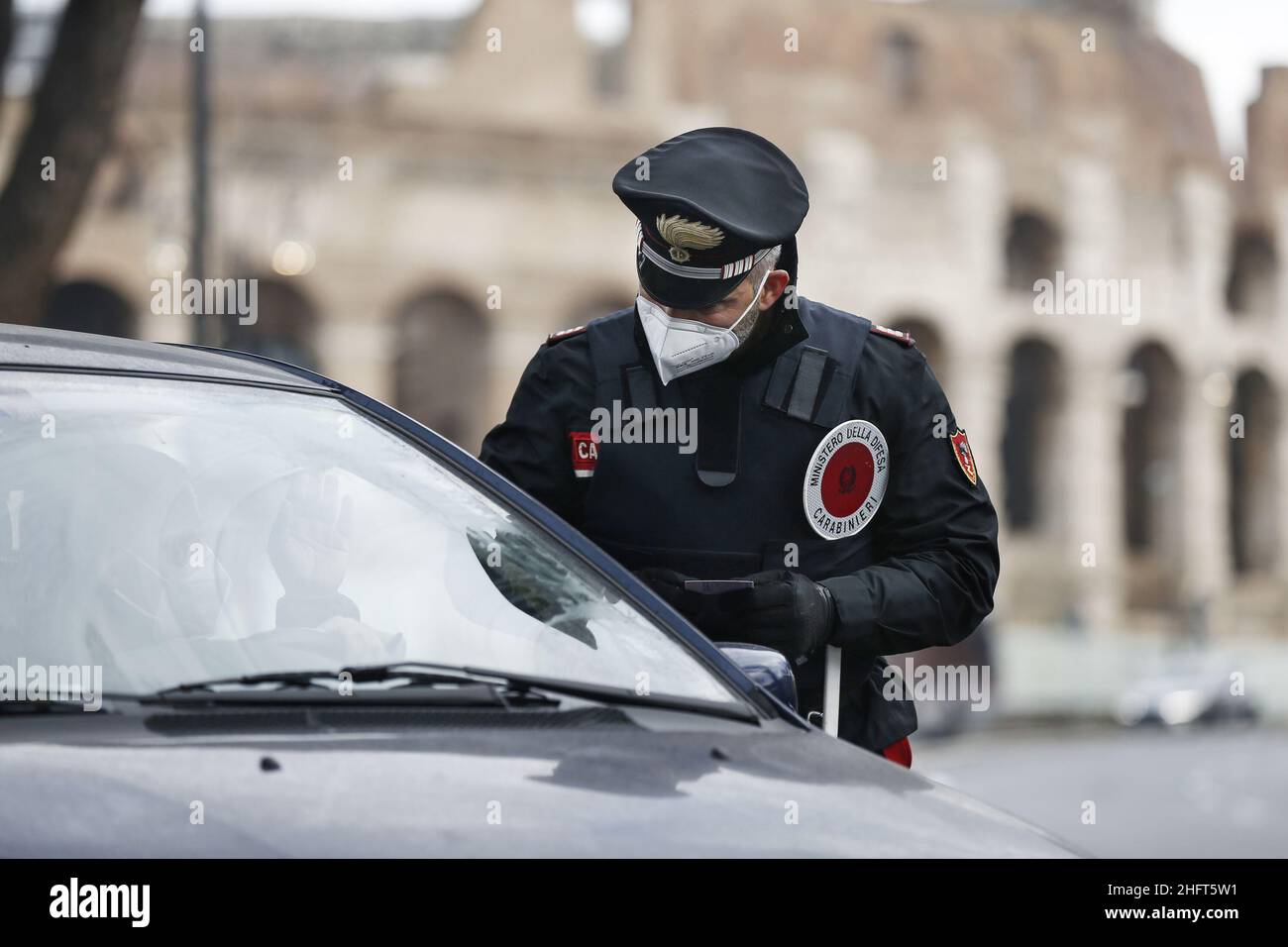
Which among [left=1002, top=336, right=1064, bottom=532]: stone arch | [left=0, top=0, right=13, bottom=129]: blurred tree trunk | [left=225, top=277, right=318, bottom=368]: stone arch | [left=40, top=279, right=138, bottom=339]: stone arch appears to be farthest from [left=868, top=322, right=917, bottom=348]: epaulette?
[left=1002, top=336, right=1064, bottom=532]: stone arch

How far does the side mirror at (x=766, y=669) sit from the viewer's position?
2.62 meters

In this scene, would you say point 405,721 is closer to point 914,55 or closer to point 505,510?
point 505,510

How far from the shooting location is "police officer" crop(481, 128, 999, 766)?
347 centimetres

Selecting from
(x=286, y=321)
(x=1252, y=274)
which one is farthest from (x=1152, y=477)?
(x=286, y=321)

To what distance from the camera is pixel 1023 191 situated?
40.2m

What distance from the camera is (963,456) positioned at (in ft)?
11.7

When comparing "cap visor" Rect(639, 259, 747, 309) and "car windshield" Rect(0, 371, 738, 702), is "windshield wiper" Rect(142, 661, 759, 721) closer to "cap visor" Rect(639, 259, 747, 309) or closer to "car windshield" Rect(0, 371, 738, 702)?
"car windshield" Rect(0, 371, 738, 702)

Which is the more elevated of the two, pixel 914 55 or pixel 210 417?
pixel 914 55

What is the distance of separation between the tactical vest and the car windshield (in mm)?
768

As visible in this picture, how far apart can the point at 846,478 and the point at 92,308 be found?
2880 cm

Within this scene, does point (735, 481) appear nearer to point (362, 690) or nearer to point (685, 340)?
point (685, 340)
